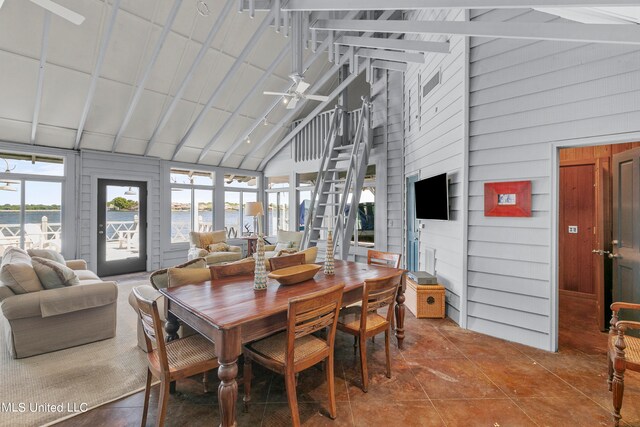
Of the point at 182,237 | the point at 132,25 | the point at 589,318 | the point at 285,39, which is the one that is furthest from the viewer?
the point at 182,237

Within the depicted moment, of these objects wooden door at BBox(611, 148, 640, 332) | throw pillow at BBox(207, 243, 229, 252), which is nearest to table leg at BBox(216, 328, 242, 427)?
wooden door at BBox(611, 148, 640, 332)

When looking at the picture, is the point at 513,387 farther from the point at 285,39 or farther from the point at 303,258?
the point at 285,39

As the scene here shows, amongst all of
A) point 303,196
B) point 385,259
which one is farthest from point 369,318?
point 303,196

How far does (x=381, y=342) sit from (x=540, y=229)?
2.05 meters

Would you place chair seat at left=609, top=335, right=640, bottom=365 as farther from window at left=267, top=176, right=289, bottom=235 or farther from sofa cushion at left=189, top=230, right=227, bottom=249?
window at left=267, top=176, right=289, bottom=235

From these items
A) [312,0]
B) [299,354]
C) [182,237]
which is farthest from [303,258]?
[182,237]

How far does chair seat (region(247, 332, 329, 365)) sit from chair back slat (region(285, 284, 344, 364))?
103 mm

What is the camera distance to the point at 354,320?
2514 mm

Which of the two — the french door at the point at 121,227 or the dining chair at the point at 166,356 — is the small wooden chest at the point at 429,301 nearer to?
the dining chair at the point at 166,356

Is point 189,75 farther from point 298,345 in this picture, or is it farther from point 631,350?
point 631,350

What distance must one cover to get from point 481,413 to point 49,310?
12.8 ft

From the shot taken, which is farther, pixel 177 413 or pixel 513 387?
pixel 513 387

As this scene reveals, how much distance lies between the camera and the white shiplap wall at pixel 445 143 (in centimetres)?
357

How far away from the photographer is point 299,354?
1934 mm
